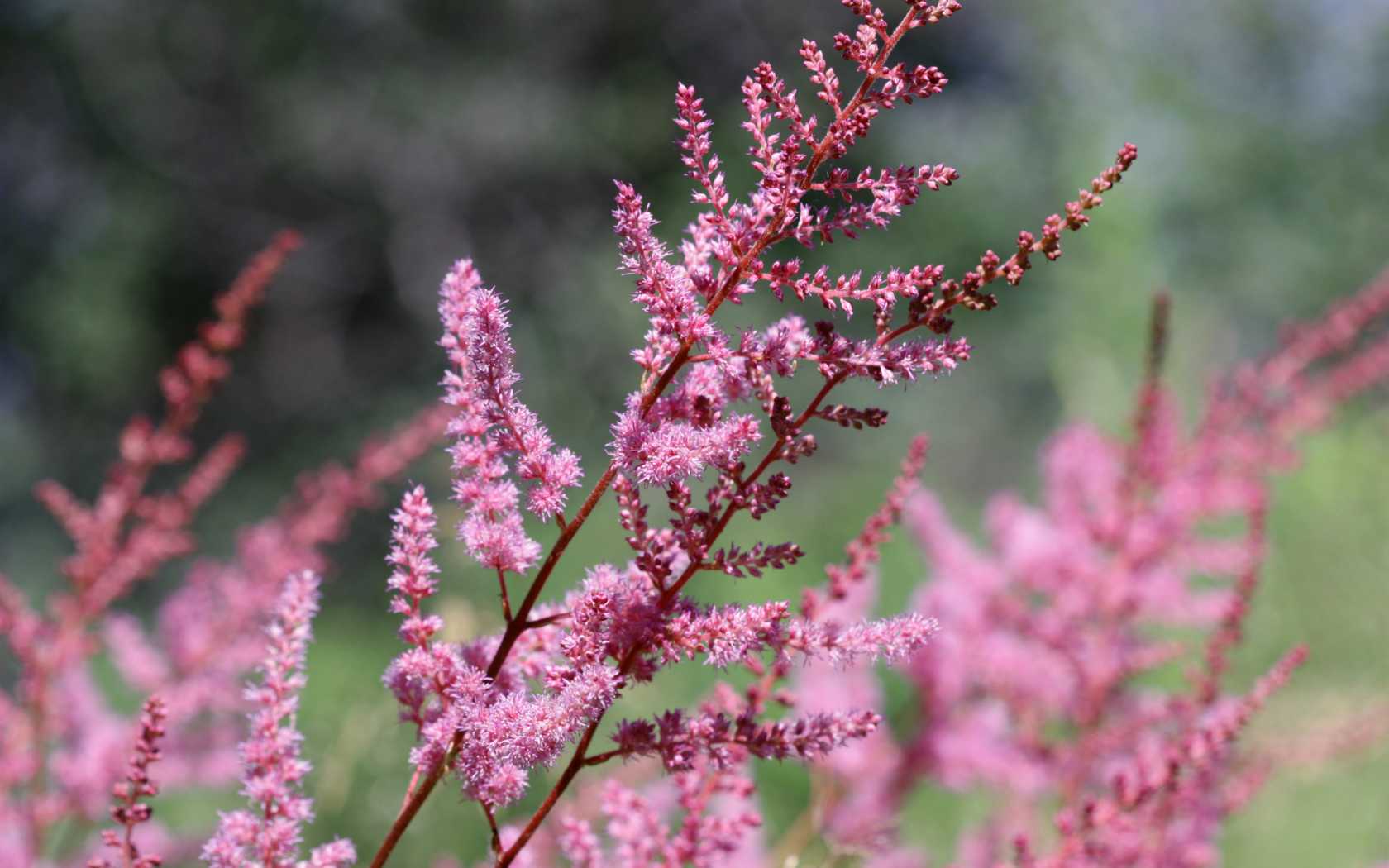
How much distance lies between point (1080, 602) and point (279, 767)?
4.61 ft

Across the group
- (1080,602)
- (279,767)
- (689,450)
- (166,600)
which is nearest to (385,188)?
(166,600)

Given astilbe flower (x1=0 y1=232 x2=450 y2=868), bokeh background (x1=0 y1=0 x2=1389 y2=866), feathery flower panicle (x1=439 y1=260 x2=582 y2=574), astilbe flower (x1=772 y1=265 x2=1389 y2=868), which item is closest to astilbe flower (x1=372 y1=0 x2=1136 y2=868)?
feathery flower panicle (x1=439 y1=260 x2=582 y2=574)

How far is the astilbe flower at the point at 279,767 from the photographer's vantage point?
83 cm

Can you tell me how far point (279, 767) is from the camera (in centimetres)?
85

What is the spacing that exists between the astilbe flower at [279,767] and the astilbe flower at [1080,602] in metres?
0.82

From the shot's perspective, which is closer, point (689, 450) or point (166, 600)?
point (689, 450)

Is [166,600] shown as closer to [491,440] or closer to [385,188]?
[491,440]

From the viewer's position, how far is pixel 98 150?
11359 mm

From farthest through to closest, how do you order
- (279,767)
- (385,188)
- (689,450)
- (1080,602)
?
(385,188), (1080,602), (279,767), (689,450)

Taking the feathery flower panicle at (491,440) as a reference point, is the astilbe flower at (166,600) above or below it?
above

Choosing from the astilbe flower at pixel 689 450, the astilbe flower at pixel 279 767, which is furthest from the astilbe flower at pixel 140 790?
the astilbe flower at pixel 689 450

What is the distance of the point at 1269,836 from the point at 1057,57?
11231mm

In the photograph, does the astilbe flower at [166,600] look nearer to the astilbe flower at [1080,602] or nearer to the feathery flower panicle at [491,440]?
the feathery flower panicle at [491,440]

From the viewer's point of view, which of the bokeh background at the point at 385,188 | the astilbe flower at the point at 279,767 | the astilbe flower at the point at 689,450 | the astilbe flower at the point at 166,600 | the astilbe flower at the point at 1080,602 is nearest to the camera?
the astilbe flower at the point at 689,450
